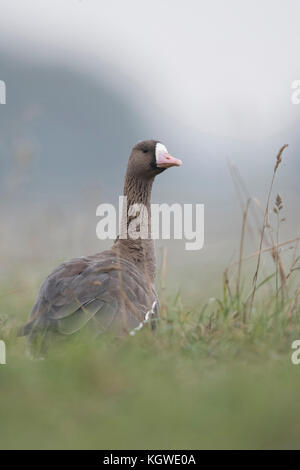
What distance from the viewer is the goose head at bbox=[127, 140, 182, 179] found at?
8156 millimetres

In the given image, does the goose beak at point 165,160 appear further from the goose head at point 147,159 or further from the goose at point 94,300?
the goose at point 94,300

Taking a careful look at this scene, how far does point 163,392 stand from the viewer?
4363mm

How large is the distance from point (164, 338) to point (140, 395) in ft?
4.79

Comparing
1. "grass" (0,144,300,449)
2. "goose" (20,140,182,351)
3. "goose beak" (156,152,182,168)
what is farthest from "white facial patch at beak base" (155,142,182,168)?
"grass" (0,144,300,449)

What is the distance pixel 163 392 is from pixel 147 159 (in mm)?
4318

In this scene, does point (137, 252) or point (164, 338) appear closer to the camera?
point (164, 338)

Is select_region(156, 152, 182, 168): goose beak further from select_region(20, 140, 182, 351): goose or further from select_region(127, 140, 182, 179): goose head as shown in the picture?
select_region(20, 140, 182, 351): goose

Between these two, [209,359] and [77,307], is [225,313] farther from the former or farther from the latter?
[77,307]

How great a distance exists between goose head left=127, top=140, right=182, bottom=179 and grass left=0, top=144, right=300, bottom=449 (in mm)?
2745

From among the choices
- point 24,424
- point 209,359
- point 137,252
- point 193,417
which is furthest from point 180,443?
point 137,252

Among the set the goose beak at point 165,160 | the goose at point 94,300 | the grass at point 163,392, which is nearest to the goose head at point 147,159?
the goose beak at point 165,160

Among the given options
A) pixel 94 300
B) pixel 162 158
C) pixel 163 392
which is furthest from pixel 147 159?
pixel 163 392
